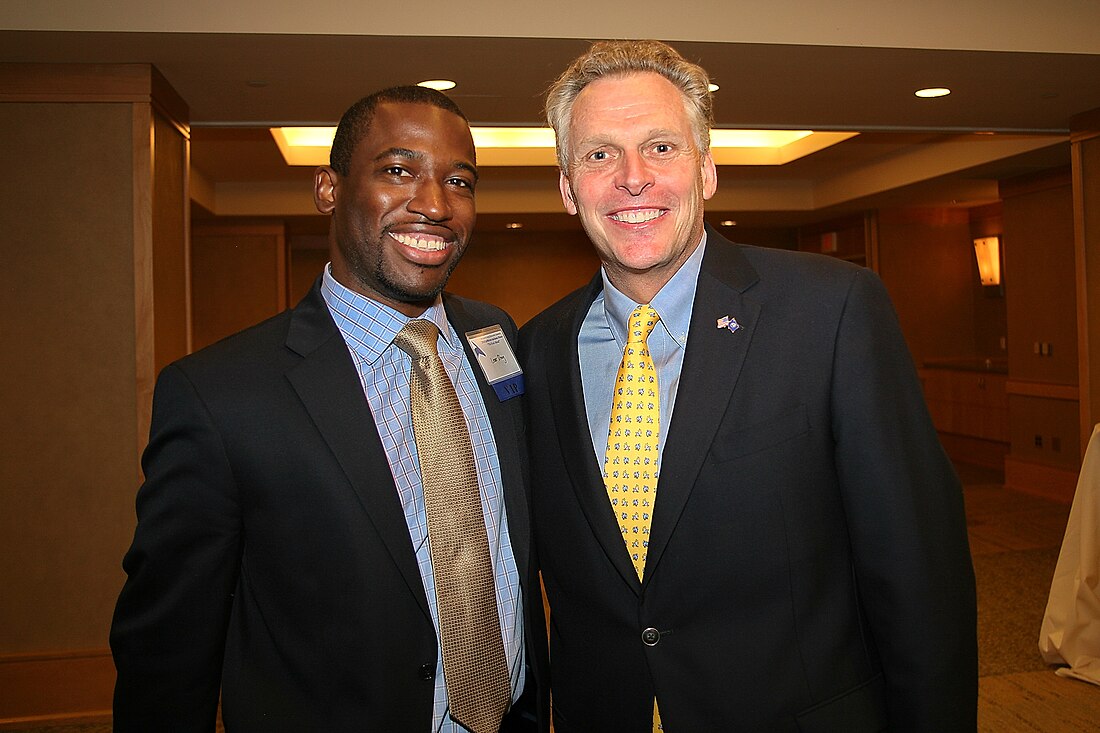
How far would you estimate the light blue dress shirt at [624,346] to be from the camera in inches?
64.5

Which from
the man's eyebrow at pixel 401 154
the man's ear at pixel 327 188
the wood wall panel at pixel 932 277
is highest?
the wood wall panel at pixel 932 277

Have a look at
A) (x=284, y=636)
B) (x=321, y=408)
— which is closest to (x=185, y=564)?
(x=284, y=636)

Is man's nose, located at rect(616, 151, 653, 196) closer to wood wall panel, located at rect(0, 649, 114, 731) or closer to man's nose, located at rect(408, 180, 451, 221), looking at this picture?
man's nose, located at rect(408, 180, 451, 221)

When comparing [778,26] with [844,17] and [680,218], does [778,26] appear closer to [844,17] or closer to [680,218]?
[844,17]

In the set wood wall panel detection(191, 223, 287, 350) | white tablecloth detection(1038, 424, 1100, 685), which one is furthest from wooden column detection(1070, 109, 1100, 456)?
wood wall panel detection(191, 223, 287, 350)

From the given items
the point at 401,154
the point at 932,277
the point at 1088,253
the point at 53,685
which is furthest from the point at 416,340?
the point at 932,277

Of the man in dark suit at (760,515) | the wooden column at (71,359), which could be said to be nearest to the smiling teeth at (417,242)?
the man in dark suit at (760,515)

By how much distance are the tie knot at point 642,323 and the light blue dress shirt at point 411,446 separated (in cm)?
36

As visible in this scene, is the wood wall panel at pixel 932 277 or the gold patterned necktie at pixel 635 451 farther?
the wood wall panel at pixel 932 277

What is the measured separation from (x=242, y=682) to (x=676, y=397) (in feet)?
3.05

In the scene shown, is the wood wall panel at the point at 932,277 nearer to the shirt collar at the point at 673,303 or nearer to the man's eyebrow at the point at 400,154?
the shirt collar at the point at 673,303

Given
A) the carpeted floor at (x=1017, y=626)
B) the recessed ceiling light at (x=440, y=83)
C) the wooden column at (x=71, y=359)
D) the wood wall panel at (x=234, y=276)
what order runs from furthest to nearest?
the wood wall panel at (x=234, y=276)
the recessed ceiling light at (x=440, y=83)
the wooden column at (x=71, y=359)
the carpeted floor at (x=1017, y=626)

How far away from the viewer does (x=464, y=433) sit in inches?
66.7

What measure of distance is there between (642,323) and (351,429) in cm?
57
